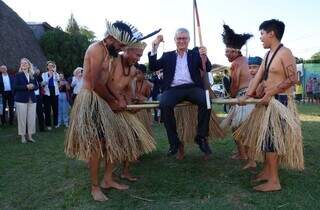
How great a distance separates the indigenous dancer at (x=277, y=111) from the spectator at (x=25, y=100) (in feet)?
20.9

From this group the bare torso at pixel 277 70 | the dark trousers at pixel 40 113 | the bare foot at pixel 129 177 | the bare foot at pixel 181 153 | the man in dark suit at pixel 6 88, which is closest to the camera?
the bare torso at pixel 277 70

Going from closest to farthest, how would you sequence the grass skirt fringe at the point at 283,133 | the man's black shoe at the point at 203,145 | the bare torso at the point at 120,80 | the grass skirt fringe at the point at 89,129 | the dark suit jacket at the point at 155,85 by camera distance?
the grass skirt fringe at the point at 89,129, the grass skirt fringe at the point at 283,133, the bare torso at the point at 120,80, the man's black shoe at the point at 203,145, the dark suit jacket at the point at 155,85

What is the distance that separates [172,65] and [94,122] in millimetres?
1807

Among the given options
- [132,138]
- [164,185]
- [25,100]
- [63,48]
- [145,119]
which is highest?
[63,48]

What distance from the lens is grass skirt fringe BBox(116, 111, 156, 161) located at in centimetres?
560

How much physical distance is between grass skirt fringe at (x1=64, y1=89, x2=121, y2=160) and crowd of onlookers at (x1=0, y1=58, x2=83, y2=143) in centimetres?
541

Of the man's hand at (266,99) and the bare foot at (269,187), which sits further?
the man's hand at (266,99)

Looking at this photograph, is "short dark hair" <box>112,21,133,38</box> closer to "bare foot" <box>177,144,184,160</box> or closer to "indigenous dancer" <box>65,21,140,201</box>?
"indigenous dancer" <box>65,21,140,201</box>

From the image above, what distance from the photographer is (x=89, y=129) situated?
5.21m

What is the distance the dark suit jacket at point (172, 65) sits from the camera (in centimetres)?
653

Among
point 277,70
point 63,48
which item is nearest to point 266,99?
point 277,70

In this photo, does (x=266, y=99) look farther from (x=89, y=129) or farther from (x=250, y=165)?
(x=89, y=129)

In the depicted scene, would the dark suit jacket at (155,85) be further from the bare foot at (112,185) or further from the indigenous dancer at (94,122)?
the indigenous dancer at (94,122)

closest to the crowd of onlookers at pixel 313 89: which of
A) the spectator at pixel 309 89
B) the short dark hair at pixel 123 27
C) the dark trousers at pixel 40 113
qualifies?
the spectator at pixel 309 89
